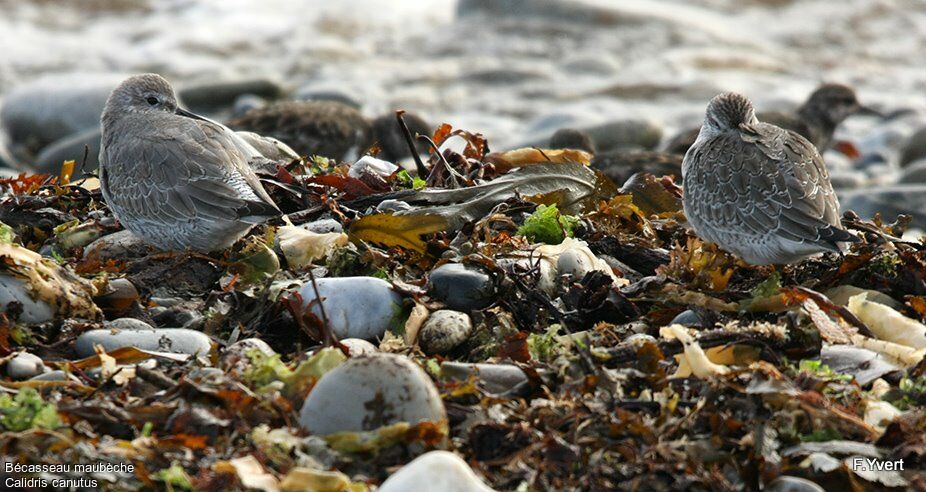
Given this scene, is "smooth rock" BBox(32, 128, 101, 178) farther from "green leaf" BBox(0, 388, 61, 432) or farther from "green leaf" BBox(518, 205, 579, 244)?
"green leaf" BBox(0, 388, 61, 432)

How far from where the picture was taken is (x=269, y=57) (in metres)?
19.4

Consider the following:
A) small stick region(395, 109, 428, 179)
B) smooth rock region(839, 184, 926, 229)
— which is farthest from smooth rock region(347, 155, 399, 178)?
smooth rock region(839, 184, 926, 229)

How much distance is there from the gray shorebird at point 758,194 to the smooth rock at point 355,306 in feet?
5.51

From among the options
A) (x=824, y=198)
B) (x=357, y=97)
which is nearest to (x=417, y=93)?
(x=357, y=97)

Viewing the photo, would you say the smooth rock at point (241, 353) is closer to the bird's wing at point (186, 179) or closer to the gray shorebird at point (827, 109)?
the bird's wing at point (186, 179)

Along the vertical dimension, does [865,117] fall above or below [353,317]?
below

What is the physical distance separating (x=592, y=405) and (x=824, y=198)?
6.97 feet

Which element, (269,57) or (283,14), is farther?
(283,14)

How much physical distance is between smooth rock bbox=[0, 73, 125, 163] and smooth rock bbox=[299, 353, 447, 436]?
1142 centimetres

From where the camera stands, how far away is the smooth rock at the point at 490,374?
4082 mm

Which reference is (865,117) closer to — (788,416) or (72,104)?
(72,104)

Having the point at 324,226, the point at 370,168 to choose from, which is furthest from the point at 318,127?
the point at 324,226

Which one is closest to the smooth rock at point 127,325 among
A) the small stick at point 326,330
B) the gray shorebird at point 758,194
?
the small stick at point 326,330

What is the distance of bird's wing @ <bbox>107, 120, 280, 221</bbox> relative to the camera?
550 centimetres
